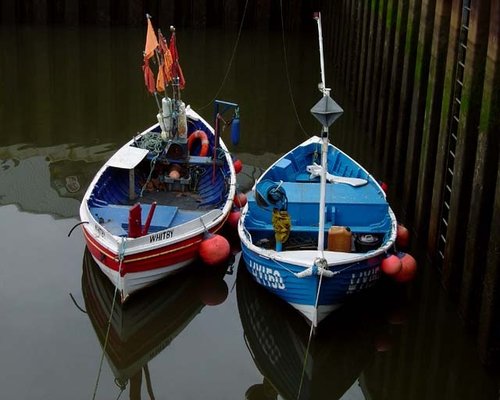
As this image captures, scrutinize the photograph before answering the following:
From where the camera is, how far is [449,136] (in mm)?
17766

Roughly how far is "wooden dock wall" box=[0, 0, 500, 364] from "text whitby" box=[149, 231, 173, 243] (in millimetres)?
5091

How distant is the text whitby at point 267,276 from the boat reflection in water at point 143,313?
131cm

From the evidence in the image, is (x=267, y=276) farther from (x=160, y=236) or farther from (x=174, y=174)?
(x=174, y=174)

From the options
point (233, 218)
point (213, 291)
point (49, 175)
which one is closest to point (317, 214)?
point (233, 218)

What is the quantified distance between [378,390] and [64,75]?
69.9ft

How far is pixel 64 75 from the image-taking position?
33.8 metres

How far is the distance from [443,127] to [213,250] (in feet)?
16.2

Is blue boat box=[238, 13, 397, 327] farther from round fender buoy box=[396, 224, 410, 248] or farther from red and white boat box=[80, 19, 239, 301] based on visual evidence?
red and white boat box=[80, 19, 239, 301]

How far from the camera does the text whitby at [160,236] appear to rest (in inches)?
683

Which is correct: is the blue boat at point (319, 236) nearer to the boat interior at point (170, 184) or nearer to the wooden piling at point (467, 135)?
the wooden piling at point (467, 135)

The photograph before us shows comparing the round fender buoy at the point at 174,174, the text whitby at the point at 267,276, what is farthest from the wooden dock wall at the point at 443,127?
the round fender buoy at the point at 174,174

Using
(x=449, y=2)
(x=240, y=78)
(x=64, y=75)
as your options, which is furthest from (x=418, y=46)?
(x=64, y=75)

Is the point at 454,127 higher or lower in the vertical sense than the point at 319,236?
higher

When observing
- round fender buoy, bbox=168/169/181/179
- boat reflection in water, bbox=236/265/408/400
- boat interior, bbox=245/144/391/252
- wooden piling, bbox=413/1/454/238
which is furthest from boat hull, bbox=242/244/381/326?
round fender buoy, bbox=168/169/181/179
